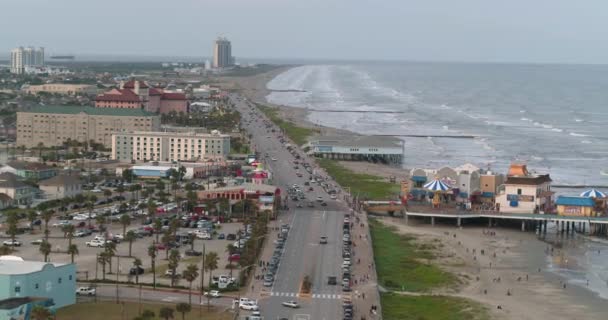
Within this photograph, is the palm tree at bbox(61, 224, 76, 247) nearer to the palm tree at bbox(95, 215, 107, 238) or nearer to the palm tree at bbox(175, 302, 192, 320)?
the palm tree at bbox(95, 215, 107, 238)

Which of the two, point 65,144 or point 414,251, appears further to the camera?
point 65,144

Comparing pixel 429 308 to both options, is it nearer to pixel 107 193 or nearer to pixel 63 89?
pixel 107 193

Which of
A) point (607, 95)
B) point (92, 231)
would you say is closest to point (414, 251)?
point (92, 231)

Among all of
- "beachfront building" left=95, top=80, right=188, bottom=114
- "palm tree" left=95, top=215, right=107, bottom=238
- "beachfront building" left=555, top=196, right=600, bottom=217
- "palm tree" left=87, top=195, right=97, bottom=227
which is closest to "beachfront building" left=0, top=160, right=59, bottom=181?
"palm tree" left=87, top=195, right=97, bottom=227

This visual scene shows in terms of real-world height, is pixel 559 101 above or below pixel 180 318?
above

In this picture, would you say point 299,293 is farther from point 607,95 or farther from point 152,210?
point 607,95

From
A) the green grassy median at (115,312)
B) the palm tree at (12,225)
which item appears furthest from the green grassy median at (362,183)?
the green grassy median at (115,312)
